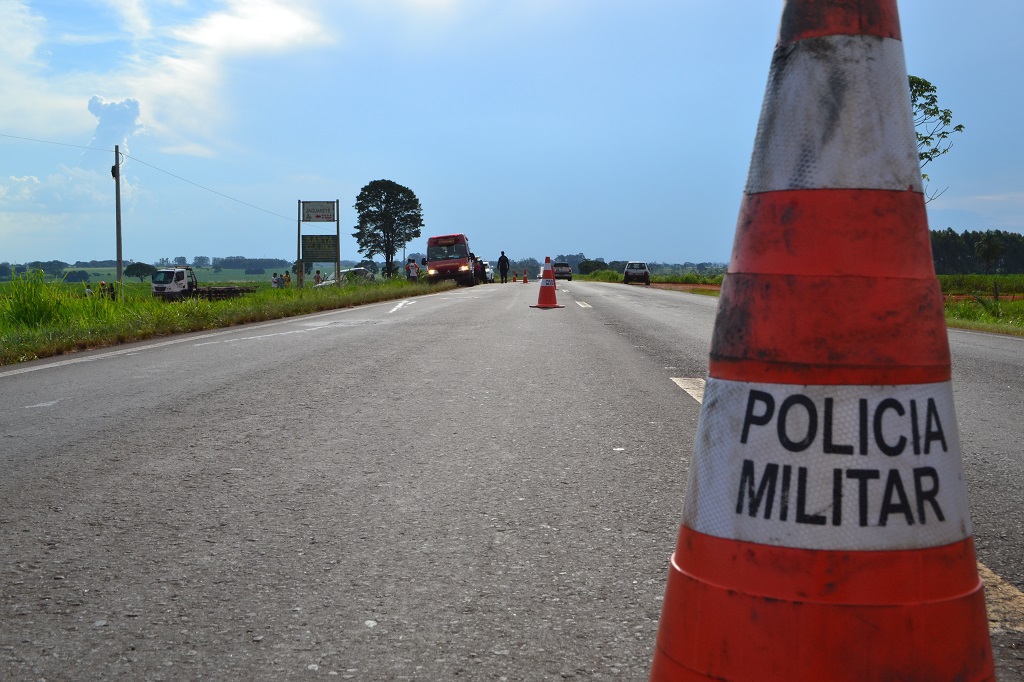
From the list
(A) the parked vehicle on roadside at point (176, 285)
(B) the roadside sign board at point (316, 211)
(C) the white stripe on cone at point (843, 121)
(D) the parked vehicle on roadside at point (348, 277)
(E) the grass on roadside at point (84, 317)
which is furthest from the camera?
(B) the roadside sign board at point (316, 211)

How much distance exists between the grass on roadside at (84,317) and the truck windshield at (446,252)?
27658 mm

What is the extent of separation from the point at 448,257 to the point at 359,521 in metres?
44.8

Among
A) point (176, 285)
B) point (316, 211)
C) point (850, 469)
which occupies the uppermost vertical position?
point (316, 211)

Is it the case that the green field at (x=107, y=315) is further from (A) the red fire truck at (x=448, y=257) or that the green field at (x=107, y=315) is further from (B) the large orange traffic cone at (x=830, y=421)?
(A) the red fire truck at (x=448, y=257)

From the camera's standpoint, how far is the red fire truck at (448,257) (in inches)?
1887

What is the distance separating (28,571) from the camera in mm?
3318

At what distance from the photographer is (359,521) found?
3.89 m

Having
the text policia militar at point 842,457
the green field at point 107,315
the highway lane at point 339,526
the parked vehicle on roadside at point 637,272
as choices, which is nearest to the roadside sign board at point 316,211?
the parked vehicle on roadside at point 637,272

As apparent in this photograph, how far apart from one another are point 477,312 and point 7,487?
14.4m

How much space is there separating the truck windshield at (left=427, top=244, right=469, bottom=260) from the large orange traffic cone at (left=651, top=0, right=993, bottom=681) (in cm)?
4646

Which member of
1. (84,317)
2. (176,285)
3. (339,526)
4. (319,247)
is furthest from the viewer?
(319,247)

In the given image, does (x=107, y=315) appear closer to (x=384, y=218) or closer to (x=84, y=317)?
(x=84, y=317)

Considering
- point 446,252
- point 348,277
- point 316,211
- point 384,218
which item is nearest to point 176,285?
point 348,277

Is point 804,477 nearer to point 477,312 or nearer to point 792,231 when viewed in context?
point 792,231
